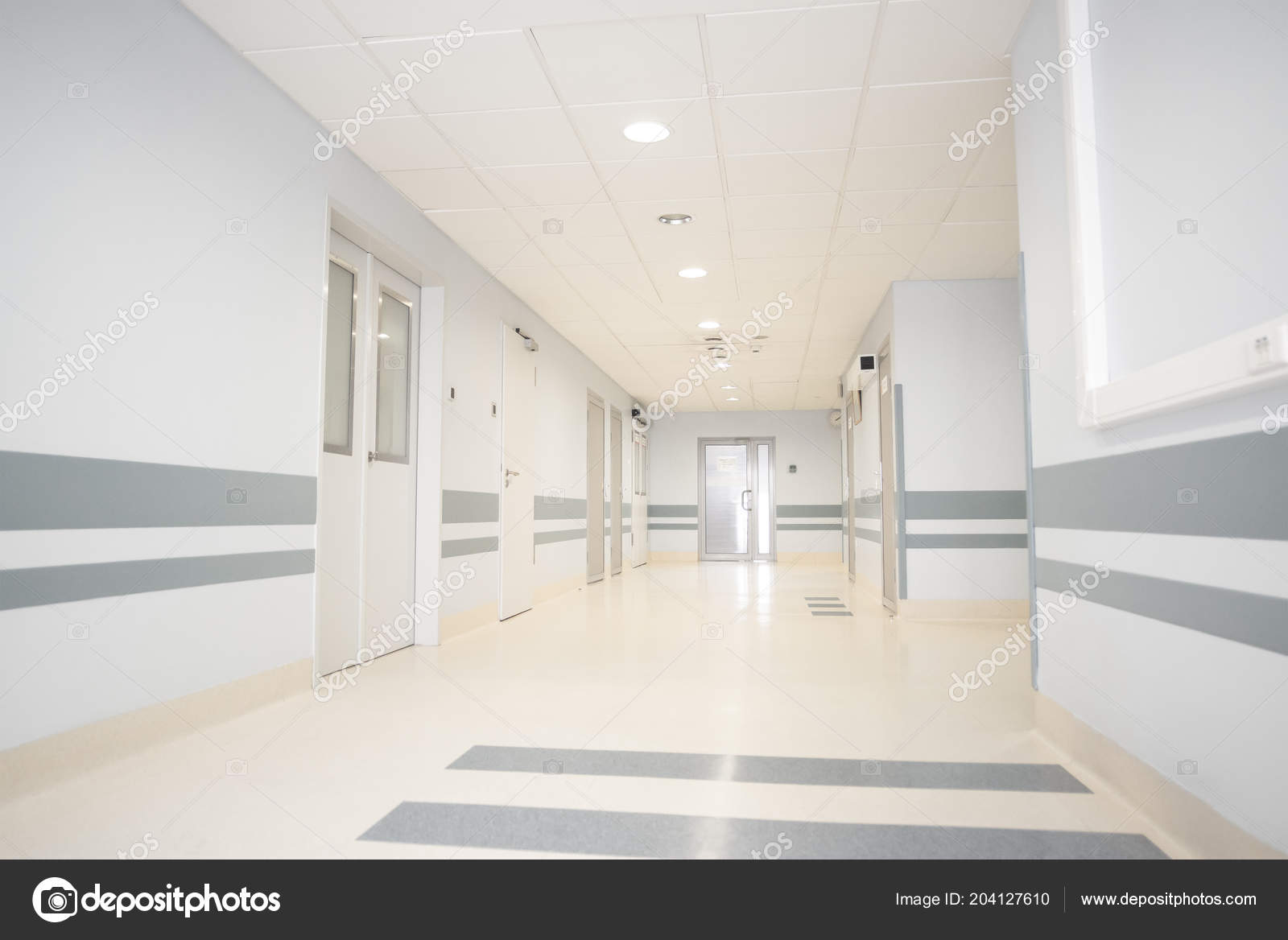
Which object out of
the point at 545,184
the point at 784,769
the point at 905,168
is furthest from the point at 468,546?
the point at 905,168

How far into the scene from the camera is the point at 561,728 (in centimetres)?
310

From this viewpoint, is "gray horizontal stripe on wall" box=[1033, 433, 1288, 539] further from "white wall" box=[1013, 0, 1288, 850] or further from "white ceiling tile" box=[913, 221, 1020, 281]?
"white ceiling tile" box=[913, 221, 1020, 281]

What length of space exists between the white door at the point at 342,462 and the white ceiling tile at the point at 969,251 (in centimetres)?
373

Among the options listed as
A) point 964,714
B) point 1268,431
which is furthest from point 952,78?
point 964,714

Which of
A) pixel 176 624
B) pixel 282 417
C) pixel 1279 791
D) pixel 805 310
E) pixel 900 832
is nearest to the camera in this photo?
pixel 1279 791

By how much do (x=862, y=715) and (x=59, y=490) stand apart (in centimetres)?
297

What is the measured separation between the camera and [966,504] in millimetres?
6387

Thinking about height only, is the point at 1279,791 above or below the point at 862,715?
above

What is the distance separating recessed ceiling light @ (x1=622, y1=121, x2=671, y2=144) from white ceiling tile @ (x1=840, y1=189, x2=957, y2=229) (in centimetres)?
132

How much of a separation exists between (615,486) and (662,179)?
281 inches

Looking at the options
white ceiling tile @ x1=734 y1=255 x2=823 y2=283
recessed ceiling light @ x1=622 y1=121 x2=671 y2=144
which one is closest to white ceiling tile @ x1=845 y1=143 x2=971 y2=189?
recessed ceiling light @ x1=622 y1=121 x2=671 y2=144

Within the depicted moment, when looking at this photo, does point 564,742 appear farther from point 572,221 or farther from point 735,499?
point 735,499

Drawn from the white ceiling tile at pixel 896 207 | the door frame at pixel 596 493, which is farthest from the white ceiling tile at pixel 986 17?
→ the door frame at pixel 596 493
